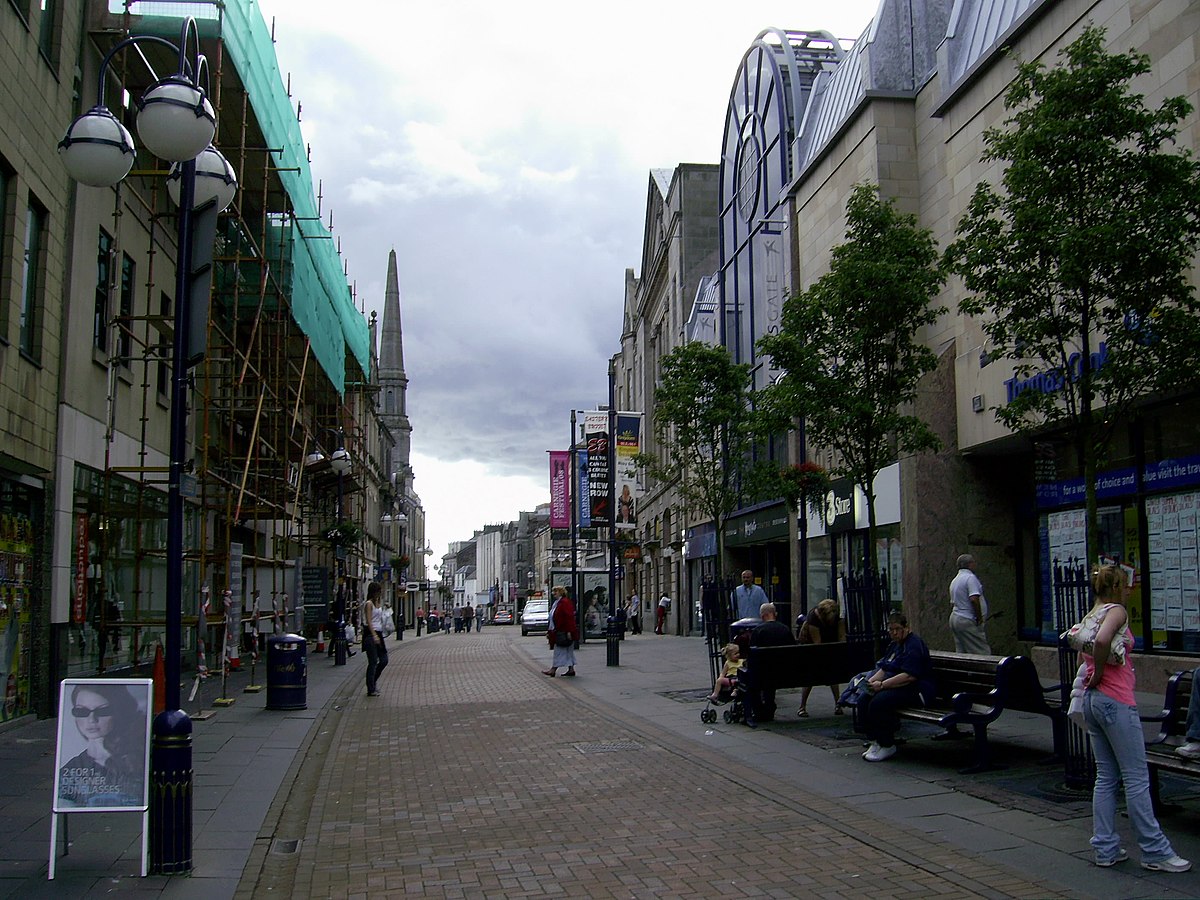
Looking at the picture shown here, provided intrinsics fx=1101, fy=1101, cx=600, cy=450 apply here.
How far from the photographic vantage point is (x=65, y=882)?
20.8 ft

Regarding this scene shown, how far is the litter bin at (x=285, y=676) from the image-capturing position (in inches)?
623

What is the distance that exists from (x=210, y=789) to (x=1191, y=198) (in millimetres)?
9372

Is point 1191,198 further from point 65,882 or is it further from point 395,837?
point 65,882

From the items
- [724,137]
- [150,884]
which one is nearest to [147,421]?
[150,884]

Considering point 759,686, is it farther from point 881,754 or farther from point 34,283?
point 34,283

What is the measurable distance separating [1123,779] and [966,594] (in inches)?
320

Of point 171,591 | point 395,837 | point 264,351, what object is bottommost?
point 395,837

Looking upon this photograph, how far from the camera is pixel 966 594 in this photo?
1430cm

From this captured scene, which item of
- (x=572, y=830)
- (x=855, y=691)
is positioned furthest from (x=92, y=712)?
(x=855, y=691)

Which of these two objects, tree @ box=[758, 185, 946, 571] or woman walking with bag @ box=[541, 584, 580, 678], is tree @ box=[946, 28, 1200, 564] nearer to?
tree @ box=[758, 185, 946, 571]

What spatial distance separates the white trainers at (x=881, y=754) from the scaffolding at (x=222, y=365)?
641 cm

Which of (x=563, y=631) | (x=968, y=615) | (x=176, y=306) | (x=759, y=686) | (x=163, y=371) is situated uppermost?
(x=163, y=371)

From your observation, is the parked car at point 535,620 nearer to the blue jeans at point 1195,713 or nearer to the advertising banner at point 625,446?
the advertising banner at point 625,446

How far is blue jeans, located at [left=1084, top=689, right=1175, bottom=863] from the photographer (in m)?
6.22
